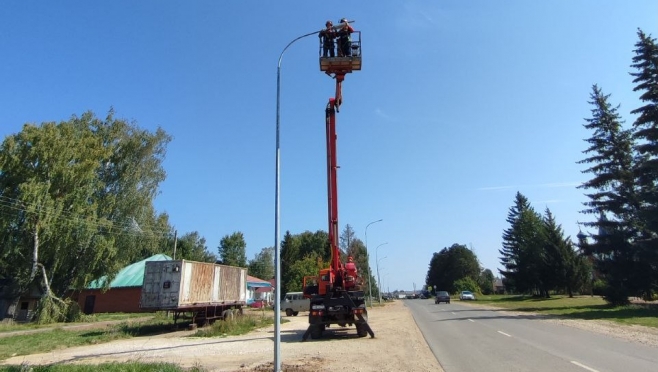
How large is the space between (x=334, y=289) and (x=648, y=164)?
2351cm

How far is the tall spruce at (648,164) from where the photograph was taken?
87.6ft

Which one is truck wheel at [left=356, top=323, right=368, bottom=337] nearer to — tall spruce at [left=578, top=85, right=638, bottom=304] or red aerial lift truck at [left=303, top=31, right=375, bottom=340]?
red aerial lift truck at [left=303, top=31, right=375, bottom=340]

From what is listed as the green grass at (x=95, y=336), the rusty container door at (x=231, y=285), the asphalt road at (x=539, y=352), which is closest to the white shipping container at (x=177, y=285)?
the rusty container door at (x=231, y=285)

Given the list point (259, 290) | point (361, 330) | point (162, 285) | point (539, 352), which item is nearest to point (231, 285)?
point (162, 285)

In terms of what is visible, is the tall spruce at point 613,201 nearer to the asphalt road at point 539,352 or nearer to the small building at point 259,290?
the asphalt road at point 539,352

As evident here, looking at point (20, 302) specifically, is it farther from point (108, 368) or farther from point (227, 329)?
point (108, 368)

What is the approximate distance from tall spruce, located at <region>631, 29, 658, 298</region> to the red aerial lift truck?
20.8m

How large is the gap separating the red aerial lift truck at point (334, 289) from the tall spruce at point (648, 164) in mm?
20809

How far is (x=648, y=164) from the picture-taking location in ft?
89.2

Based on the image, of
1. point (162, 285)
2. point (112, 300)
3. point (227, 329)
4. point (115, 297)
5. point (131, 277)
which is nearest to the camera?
point (227, 329)

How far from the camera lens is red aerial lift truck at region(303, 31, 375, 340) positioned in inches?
680

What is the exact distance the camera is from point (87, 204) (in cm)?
3597

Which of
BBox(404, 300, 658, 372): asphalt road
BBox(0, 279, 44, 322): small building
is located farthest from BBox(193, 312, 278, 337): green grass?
BBox(0, 279, 44, 322): small building

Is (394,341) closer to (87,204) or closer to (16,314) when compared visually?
(87,204)
